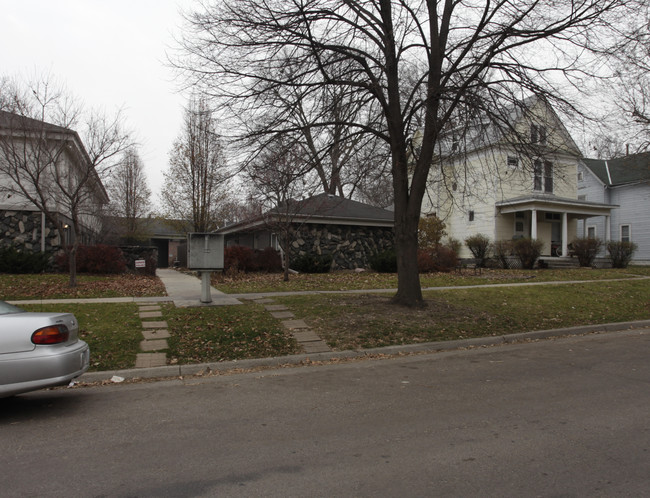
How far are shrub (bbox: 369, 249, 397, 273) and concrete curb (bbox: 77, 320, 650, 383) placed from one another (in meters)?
10.2

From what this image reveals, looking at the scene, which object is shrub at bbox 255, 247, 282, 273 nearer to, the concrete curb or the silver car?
the concrete curb

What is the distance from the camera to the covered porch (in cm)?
2603

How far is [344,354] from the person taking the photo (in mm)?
8477

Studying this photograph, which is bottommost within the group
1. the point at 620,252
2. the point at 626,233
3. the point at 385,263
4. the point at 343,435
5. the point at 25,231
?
the point at 343,435

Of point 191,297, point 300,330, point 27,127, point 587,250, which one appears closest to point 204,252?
point 191,297

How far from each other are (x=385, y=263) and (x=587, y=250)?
11.3m

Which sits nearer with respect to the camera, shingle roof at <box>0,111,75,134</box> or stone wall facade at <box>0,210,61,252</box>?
shingle roof at <box>0,111,75,134</box>

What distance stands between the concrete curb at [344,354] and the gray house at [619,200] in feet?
67.8

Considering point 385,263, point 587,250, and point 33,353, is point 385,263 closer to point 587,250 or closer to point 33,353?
point 587,250

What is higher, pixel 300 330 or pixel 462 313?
pixel 462 313

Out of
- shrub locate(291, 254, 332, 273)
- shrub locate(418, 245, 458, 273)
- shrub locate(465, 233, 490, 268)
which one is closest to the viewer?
shrub locate(291, 254, 332, 273)

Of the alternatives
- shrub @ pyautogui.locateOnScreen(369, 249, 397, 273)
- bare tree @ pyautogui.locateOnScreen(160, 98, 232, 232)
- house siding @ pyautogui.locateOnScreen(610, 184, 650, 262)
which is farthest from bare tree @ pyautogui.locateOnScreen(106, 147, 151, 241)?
house siding @ pyautogui.locateOnScreen(610, 184, 650, 262)

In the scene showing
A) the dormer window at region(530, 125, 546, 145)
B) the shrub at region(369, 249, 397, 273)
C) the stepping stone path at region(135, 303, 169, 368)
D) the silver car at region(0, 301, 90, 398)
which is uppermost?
the dormer window at region(530, 125, 546, 145)

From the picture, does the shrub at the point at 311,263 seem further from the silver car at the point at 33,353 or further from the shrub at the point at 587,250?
the silver car at the point at 33,353
